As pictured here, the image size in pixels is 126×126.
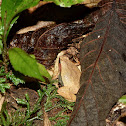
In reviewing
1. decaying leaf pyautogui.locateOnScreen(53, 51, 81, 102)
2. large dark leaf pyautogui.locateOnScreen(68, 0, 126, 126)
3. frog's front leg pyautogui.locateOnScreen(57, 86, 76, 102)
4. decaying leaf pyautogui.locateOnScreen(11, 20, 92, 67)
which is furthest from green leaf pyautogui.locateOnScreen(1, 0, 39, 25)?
frog's front leg pyautogui.locateOnScreen(57, 86, 76, 102)

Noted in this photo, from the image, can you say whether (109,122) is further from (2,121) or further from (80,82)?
(2,121)

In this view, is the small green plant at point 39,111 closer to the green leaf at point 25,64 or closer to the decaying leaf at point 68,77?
the decaying leaf at point 68,77

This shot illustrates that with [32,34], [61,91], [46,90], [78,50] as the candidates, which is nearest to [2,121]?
[46,90]

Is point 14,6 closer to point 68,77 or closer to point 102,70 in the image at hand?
point 68,77

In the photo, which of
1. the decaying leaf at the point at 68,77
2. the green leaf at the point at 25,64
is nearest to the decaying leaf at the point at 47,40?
the decaying leaf at the point at 68,77

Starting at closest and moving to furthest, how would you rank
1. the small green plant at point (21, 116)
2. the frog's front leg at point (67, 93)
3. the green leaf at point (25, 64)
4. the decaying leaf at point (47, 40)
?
the green leaf at point (25, 64)
the small green plant at point (21, 116)
the frog's front leg at point (67, 93)
the decaying leaf at point (47, 40)

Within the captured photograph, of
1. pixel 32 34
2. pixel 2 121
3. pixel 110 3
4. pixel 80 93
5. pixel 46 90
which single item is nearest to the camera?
pixel 2 121

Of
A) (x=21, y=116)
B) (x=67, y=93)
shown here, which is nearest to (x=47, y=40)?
(x=67, y=93)
